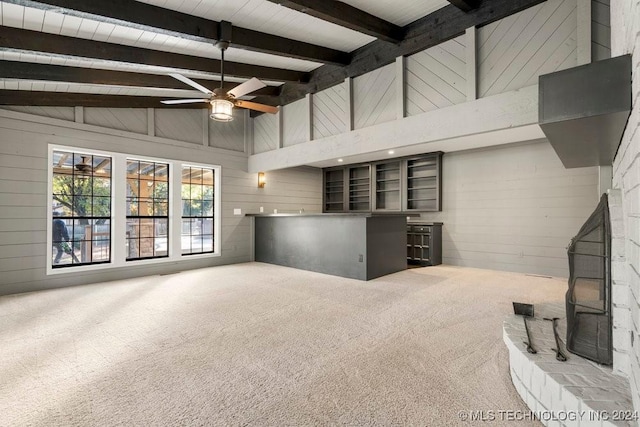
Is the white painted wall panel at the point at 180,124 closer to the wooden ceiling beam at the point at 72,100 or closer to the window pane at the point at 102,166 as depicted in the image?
the wooden ceiling beam at the point at 72,100

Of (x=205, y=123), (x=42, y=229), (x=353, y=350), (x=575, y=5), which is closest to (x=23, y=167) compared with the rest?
(x=42, y=229)

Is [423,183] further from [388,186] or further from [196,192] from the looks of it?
[196,192]

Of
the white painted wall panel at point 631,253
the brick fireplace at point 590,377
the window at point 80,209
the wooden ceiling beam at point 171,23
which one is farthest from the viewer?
the window at point 80,209

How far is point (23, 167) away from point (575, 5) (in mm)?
7396

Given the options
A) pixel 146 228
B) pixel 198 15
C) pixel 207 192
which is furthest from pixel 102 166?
pixel 198 15

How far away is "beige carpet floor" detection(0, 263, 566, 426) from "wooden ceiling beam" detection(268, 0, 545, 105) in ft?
11.4

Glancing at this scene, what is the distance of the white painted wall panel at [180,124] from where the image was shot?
597 cm

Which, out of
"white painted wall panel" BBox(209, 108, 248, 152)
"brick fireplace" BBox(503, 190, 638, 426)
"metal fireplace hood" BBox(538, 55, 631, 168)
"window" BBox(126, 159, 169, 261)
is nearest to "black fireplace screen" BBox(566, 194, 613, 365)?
"brick fireplace" BBox(503, 190, 638, 426)

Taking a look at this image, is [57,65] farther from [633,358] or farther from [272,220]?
[633,358]

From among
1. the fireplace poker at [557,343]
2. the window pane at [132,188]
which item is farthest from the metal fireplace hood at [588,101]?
the window pane at [132,188]

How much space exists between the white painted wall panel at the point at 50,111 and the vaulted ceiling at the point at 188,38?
119 mm

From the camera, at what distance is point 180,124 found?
245 inches

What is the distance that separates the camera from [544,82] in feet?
5.49

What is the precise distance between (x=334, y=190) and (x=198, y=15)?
18.5 ft
